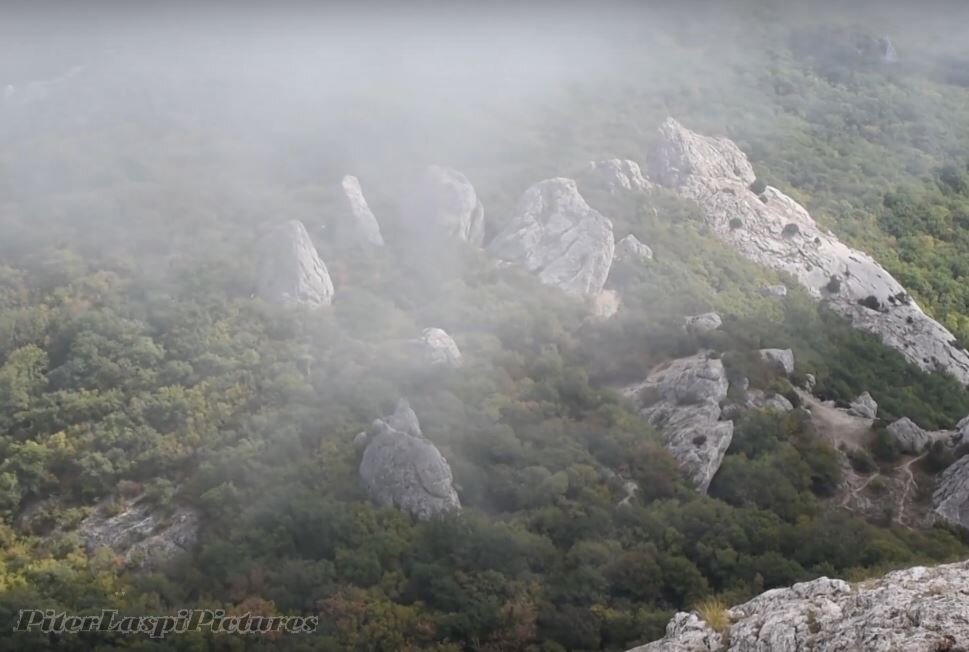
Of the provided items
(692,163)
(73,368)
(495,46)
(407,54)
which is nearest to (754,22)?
(495,46)

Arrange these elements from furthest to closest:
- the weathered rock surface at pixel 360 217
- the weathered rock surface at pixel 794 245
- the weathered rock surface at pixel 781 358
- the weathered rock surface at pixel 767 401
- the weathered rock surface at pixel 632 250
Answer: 1. the weathered rock surface at pixel 632 250
2. the weathered rock surface at pixel 794 245
3. the weathered rock surface at pixel 360 217
4. the weathered rock surface at pixel 781 358
5. the weathered rock surface at pixel 767 401

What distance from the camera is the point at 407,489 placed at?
3044cm

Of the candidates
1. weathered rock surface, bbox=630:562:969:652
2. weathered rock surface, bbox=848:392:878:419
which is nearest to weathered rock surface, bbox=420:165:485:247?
weathered rock surface, bbox=848:392:878:419

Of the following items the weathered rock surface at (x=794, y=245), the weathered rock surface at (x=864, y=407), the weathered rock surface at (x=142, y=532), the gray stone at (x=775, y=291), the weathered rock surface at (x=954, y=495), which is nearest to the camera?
the weathered rock surface at (x=142, y=532)

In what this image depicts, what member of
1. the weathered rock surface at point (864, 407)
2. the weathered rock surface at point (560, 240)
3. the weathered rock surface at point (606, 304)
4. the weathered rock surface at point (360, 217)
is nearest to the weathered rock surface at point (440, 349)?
the weathered rock surface at point (606, 304)

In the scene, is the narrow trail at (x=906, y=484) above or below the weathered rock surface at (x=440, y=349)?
below

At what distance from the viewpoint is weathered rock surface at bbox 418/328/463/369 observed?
37781mm

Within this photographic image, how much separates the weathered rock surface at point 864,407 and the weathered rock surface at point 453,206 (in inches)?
786

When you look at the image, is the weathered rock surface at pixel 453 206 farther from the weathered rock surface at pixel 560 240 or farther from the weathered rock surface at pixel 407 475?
the weathered rock surface at pixel 407 475

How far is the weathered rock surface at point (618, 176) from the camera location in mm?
55750

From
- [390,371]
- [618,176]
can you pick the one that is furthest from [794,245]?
[390,371]

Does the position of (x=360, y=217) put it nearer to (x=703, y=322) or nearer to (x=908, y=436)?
(x=703, y=322)

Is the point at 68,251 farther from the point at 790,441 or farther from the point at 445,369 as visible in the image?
the point at 790,441

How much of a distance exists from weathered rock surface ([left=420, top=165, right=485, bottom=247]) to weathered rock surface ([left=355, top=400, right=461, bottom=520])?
62.8ft
